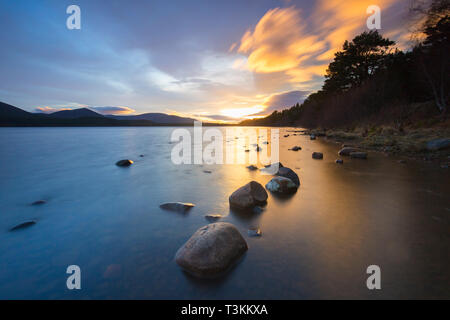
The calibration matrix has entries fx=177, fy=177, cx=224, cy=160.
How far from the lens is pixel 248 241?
399 centimetres

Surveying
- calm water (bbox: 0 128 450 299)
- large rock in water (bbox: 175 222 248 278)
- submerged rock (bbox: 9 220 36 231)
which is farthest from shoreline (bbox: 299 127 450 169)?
submerged rock (bbox: 9 220 36 231)

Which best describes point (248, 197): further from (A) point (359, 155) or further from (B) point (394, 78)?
(B) point (394, 78)

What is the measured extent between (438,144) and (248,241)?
1540 cm

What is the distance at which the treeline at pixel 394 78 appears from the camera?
64.3 feet

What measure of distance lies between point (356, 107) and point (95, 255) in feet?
140

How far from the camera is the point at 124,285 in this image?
9.54 feet

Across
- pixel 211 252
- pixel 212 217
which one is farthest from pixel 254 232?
pixel 211 252

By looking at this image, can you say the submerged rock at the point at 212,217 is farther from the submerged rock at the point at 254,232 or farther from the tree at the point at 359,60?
the tree at the point at 359,60

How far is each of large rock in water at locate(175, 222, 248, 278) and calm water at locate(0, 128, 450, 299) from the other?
0.51ft

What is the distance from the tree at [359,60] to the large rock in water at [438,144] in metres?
33.9

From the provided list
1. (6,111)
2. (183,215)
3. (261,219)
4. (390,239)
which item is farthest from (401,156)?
(6,111)

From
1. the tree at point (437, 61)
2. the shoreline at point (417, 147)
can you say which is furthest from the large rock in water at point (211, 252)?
the tree at point (437, 61)

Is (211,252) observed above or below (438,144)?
below
